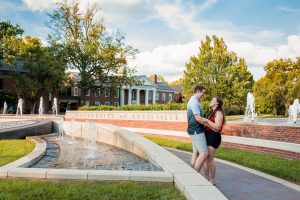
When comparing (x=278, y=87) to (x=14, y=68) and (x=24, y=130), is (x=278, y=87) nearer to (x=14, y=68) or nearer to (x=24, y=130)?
(x=14, y=68)

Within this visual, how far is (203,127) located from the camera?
6.64m

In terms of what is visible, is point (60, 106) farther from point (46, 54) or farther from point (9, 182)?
point (9, 182)

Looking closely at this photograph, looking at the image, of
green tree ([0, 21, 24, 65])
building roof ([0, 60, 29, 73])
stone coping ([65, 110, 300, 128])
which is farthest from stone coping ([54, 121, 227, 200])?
building roof ([0, 60, 29, 73])

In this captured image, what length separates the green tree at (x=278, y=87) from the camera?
49312mm

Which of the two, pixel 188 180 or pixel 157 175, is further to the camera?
pixel 157 175

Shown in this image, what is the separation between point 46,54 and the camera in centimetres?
4572

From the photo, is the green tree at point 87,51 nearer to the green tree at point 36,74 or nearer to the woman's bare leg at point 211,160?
the green tree at point 36,74

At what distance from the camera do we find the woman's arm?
21.0ft

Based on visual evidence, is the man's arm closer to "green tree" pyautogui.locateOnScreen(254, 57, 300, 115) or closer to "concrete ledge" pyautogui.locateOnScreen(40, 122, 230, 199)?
"concrete ledge" pyautogui.locateOnScreen(40, 122, 230, 199)

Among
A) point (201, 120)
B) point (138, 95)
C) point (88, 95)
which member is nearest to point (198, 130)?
point (201, 120)

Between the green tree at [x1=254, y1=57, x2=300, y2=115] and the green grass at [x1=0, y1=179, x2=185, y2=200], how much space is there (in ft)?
145

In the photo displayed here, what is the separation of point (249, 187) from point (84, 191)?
11.6ft

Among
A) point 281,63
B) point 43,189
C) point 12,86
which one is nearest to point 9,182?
point 43,189

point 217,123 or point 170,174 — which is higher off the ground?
point 217,123
